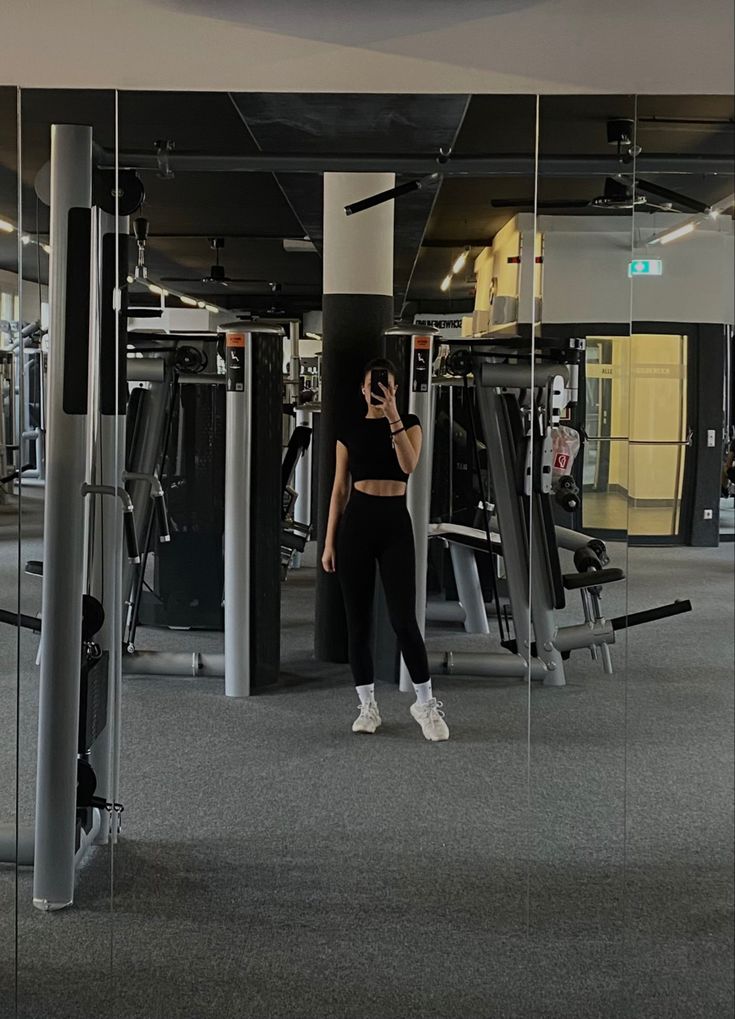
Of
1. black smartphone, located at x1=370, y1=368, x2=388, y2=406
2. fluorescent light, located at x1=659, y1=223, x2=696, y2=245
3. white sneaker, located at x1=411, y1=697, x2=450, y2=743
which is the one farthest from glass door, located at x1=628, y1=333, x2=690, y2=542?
white sneaker, located at x1=411, y1=697, x2=450, y2=743

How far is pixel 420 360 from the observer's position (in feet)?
8.64

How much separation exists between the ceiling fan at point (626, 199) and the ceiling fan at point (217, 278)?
0.61 meters

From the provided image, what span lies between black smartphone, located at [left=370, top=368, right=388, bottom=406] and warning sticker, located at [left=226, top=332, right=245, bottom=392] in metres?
0.33

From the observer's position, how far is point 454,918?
2650mm

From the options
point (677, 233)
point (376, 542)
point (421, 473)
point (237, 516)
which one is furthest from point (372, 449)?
point (677, 233)

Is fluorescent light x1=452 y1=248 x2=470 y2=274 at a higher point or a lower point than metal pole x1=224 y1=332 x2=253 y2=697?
higher

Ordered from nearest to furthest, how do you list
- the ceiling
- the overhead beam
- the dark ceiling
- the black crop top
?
the ceiling < the dark ceiling < the overhead beam < the black crop top

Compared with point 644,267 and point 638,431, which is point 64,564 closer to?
point 638,431

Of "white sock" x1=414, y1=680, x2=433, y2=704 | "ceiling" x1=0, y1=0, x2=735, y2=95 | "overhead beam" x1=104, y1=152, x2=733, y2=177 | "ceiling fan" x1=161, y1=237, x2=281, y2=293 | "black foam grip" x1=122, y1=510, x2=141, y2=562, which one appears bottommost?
"white sock" x1=414, y1=680, x2=433, y2=704

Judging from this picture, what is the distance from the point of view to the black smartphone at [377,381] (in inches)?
104

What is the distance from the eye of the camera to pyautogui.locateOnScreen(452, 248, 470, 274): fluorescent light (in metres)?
2.64

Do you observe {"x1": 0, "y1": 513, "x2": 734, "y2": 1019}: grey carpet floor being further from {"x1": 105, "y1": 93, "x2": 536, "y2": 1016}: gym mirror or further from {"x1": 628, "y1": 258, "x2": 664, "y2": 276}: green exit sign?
{"x1": 628, "y1": 258, "x2": 664, "y2": 276}: green exit sign

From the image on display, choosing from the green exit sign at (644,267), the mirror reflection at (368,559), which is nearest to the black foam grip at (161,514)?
the mirror reflection at (368,559)

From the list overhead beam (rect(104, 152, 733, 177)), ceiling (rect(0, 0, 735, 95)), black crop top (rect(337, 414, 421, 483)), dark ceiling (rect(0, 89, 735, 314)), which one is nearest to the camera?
ceiling (rect(0, 0, 735, 95))
